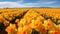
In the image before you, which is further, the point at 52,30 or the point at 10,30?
the point at 10,30

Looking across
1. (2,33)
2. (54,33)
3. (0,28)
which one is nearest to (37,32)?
(54,33)

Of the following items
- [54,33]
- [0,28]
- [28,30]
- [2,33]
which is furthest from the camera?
[0,28]

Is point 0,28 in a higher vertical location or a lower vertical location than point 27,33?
lower

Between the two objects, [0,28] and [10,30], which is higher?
[10,30]

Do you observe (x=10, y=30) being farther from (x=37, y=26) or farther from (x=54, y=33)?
(x=54, y=33)

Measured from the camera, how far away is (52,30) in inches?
112

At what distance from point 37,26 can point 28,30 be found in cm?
25

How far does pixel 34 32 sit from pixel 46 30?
26 centimetres

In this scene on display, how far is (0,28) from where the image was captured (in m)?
6.93

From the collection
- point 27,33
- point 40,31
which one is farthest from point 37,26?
point 27,33

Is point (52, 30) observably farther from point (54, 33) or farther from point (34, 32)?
point (34, 32)

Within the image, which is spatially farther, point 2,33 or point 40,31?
point 2,33

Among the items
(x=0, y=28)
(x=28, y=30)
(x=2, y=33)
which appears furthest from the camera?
(x=0, y=28)

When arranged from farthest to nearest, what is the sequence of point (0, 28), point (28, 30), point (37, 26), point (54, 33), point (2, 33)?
1. point (0, 28)
2. point (2, 33)
3. point (37, 26)
4. point (28, 30)
5. point (54, 33)
